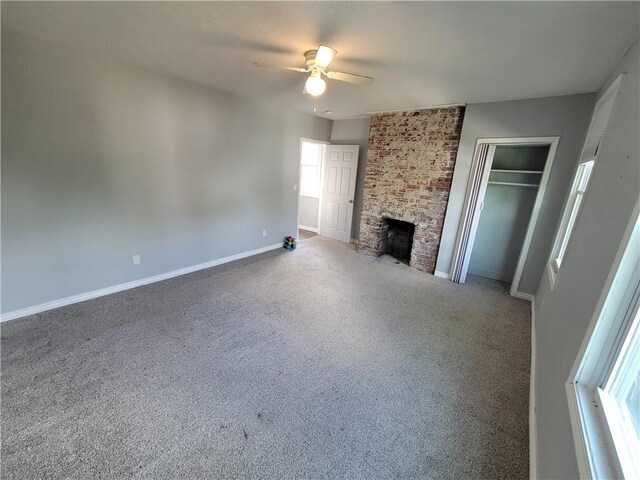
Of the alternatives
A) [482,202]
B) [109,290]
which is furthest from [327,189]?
[109,290]

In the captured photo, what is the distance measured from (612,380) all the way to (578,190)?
2487 millimetres

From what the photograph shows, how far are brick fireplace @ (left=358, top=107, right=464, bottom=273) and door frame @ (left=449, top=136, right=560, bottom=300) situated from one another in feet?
1.08

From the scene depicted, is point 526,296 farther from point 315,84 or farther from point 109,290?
point 109,290

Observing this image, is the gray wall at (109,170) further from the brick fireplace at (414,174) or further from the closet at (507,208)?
the closet at (507,208)

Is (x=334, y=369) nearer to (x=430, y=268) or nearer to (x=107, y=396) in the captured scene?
(x=107, y=396)

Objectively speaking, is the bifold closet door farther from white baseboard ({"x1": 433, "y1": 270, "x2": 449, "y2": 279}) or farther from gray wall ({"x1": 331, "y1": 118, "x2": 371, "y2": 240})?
gray wall ({"x1": 331, "y1": 118, "x2": 371, "y2": 240})

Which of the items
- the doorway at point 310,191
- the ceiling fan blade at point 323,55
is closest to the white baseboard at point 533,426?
the ceiling fan blade at point 323,55

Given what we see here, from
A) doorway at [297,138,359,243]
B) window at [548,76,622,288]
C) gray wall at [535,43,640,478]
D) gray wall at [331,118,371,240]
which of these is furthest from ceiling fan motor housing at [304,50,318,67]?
gray wall at [331,118,371,240]

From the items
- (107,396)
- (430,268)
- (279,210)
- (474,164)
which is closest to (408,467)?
(107,396)

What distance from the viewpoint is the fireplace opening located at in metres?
5.05

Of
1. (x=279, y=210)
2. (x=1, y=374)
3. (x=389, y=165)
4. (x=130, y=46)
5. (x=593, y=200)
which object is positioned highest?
(x=130, y=46)

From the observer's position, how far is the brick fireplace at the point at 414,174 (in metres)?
4.03

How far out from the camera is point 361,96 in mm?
3584

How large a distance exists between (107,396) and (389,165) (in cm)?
459
